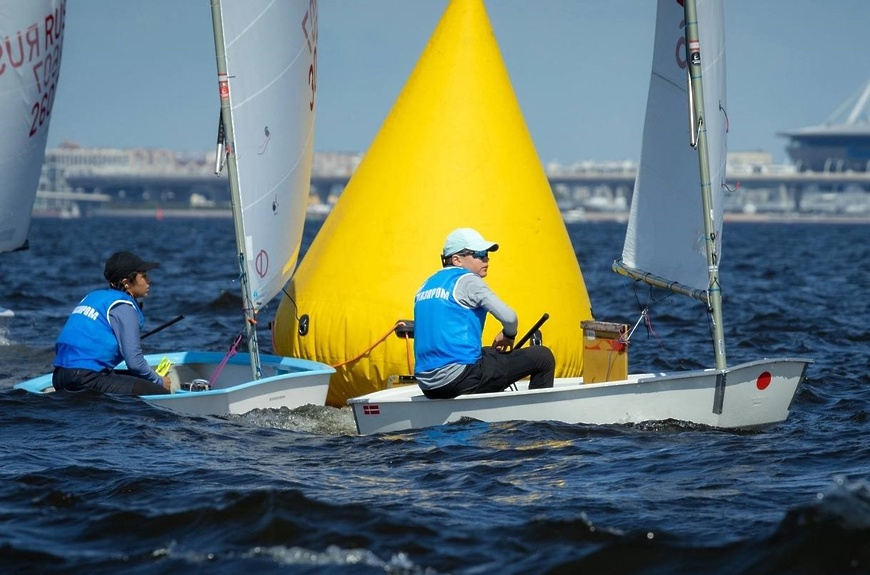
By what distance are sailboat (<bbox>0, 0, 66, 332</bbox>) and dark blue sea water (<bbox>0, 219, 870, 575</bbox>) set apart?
2875 millimetres

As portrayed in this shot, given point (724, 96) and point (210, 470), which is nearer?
point (210, 470)

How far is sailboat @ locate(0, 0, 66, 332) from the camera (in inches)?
434

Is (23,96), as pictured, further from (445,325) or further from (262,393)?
(445,325)

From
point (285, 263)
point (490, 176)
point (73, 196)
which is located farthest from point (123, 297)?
point (73, 196)

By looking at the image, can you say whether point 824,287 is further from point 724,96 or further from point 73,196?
point 73,196

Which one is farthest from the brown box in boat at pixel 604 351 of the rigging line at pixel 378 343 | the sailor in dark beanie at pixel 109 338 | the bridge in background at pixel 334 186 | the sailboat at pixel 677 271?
the bridge in background at pixel 334 186

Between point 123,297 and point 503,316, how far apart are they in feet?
8.01

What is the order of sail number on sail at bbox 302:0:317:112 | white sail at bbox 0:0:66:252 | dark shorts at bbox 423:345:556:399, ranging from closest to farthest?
dark shorts at bbox 423:345:556:399 < sail number on sail at bbox 302:0:317:112 < white sail at bbox 0:0:66:252

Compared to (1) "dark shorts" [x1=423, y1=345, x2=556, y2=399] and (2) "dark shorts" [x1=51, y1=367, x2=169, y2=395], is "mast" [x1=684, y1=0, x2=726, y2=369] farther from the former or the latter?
(2) "dark shorts" [x1=51, y1=367, x2=169, y2=395]

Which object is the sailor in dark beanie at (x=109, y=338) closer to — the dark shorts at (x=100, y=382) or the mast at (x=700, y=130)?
the dark shorts at (x=100, y=382)

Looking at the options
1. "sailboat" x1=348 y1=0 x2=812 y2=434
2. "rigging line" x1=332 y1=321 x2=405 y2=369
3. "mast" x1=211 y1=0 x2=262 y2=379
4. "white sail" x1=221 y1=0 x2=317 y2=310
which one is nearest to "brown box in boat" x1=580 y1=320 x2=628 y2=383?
"sailboat" x1=348 y1=0 x2=812 y2=434

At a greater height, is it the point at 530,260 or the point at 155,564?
the point at 530,260

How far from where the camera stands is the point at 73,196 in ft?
442

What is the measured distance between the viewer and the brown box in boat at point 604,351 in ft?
26.6
